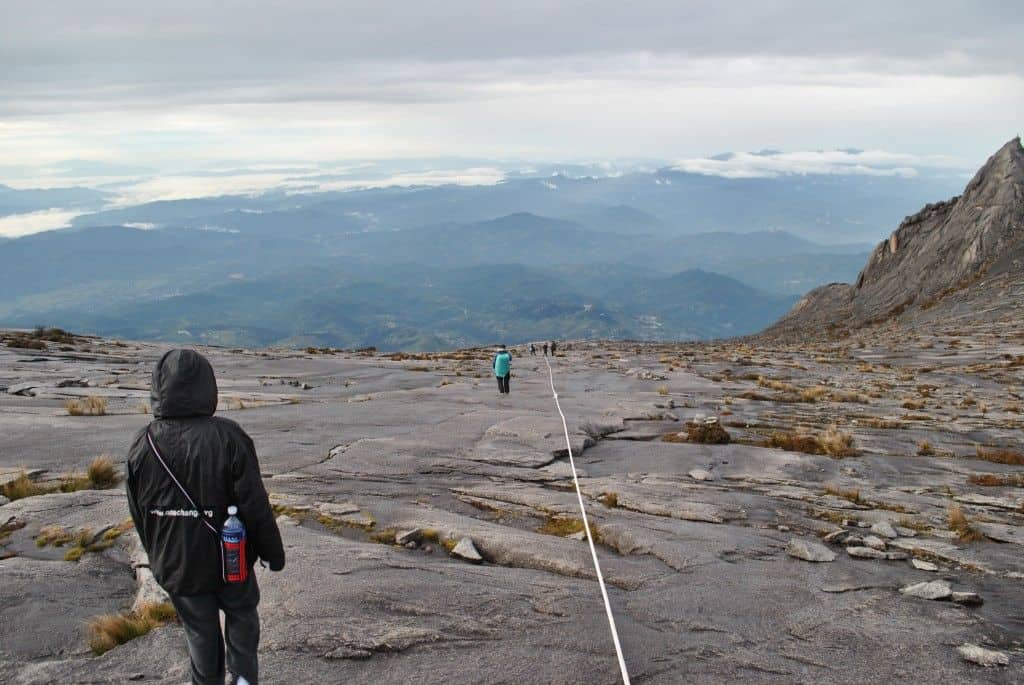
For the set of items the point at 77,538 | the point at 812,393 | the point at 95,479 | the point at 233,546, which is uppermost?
the point at 233,546

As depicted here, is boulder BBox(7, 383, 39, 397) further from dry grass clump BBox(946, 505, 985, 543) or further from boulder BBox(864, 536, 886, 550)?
dry grass clump BBox(946, 505, 985, 543)

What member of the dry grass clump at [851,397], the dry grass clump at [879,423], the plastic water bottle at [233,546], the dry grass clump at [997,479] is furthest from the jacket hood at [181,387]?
the dry grass clump at [851,397]

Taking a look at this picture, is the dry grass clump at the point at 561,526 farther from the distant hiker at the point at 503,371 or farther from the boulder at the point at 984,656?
the distant hiker at the point at 503,371

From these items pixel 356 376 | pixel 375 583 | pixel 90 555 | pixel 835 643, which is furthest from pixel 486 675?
pixel 356 376

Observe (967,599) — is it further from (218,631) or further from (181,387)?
(181,387)

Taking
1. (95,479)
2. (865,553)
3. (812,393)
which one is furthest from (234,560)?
(812,393)

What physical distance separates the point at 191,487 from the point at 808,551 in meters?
9.60

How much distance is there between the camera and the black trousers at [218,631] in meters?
6.40

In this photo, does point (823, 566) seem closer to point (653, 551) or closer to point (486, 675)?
point (653, 551)

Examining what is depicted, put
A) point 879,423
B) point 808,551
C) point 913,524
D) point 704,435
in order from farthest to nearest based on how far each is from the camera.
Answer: point 879,423
point 704,435
point 913,524
point 808,551

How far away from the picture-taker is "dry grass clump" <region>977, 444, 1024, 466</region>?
60.2ft

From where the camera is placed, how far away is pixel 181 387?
6.17 metres

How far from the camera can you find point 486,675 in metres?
7.39

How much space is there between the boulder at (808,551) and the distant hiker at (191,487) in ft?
28.8
